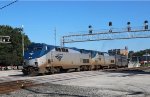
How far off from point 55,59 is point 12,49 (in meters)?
58.3

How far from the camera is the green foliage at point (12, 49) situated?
277 feet

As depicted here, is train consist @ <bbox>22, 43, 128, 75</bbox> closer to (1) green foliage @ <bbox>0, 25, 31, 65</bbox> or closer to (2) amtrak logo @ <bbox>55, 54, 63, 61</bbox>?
(2) amtrak logo @ <bbox>55, 54, 63, 61</bbox>

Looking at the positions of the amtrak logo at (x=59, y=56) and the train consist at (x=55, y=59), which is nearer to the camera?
the train consist at (x=55, y=59)

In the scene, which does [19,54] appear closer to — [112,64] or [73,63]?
[112,64]

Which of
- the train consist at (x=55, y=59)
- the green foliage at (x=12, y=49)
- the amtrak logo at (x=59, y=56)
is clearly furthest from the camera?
the green foliage at (x=12, y=49)

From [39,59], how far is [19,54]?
58274 mm

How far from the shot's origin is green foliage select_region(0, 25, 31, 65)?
84.4 metres

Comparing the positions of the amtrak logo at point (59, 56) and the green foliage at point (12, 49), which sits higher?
the green foliage at point (12, 49)

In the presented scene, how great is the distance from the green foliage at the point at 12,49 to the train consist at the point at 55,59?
111 feet

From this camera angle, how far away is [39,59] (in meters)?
36.4

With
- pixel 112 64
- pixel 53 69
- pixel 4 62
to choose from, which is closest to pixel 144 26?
pixel 112 64

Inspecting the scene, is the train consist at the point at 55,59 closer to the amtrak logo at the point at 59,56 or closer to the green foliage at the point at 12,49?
the amtrak logo at the point at 59,56

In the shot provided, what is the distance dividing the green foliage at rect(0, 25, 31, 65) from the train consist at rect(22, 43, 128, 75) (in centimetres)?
3370

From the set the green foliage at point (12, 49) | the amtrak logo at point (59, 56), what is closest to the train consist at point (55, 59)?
the amtrak logo at point (59, 56)
